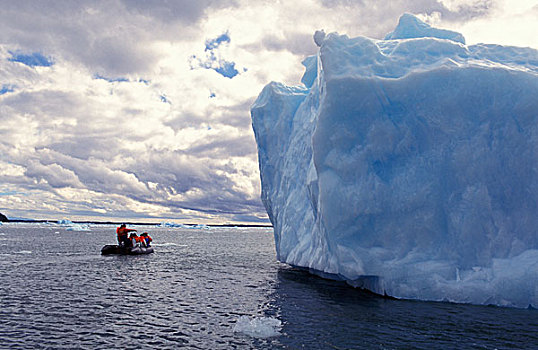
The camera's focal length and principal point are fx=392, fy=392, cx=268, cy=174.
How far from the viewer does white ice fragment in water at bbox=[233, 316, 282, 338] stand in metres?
11.0

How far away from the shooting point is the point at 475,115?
47.6ft

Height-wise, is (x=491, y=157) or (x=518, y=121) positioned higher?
(x=518, y=121)

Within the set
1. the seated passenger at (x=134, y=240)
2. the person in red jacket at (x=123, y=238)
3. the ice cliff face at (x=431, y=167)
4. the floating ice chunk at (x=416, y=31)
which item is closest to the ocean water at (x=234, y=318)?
the ice cliff face at (x=431, y=167)

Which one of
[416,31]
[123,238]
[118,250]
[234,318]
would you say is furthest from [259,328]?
[123,238]

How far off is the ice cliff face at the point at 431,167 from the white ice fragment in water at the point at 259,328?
525 cm

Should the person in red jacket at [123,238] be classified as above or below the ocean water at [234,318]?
above

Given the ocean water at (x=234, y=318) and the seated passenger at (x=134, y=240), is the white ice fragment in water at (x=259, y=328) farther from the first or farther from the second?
the seated passenger at (x=134, y=240)

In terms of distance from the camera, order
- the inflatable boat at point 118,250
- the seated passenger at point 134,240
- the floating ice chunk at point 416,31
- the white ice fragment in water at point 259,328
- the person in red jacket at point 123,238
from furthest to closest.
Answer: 1. the seated passenger at point 134,240
2. the person in red jacket at point 123,238
3. the inflatable boat at point 118,250
4. the floating ice chunk at point 416,31
5. the white ice fragment in water at point 259,328

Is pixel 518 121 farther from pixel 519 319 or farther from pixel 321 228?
pixel 321 228

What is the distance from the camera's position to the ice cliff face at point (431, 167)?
13875 millimetres

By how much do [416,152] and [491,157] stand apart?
2.56m

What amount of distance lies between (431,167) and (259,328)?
8761mm

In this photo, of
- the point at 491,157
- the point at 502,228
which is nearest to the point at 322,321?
the point at 502,228

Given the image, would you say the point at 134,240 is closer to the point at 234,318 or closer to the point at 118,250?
Result: the point at 118,250
